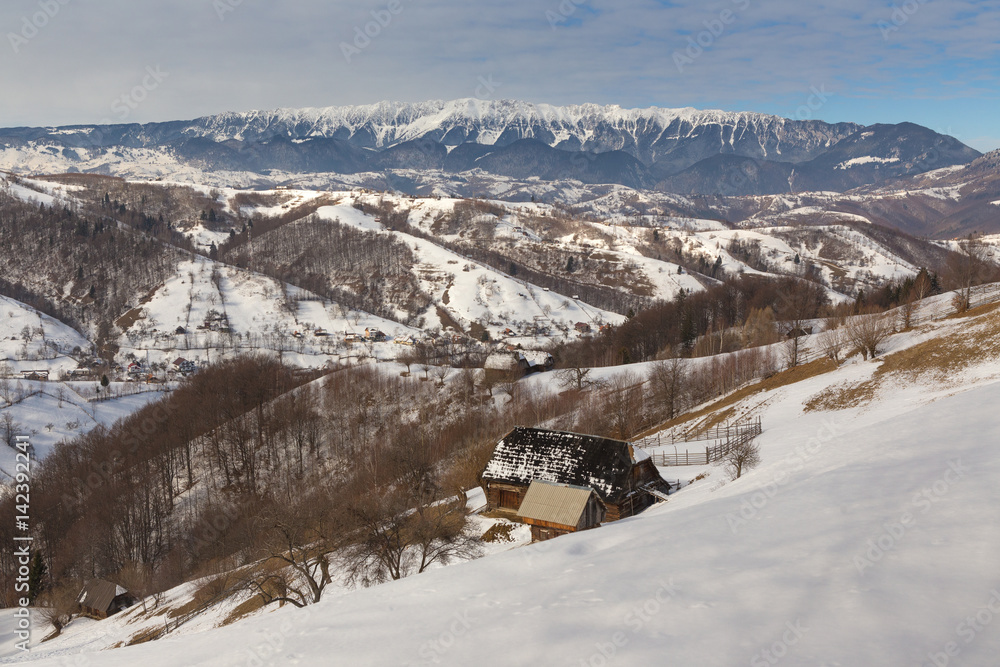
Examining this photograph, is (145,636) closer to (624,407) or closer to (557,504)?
(557,504)

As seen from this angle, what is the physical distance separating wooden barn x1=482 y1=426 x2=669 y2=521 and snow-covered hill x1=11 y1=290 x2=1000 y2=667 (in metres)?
19.7

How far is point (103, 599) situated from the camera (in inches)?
1960

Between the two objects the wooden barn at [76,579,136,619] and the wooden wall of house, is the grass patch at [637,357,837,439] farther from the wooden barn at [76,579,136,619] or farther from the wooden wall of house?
the wooden barn at [76,579,136,619]

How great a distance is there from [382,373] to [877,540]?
88.4 meters

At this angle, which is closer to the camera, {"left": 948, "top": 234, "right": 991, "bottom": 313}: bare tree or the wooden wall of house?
the wooden wall of house

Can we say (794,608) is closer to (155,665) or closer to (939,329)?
(155,665)

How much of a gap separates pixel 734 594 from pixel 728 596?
0.16 metres

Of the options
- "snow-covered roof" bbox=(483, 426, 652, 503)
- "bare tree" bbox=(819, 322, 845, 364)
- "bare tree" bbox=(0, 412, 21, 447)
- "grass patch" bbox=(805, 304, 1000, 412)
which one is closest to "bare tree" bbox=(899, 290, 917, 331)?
"bare tree" bbox=(819, 322, 845, 364)

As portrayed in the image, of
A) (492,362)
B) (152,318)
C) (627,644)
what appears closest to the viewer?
(627,644)

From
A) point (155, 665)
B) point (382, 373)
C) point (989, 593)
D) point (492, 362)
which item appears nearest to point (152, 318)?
point (382, 373)

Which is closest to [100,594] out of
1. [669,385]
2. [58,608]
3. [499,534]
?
[58,608]

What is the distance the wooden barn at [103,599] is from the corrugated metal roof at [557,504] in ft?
135

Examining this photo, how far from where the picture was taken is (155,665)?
1277 cm

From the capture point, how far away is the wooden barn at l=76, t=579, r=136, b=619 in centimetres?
4928
